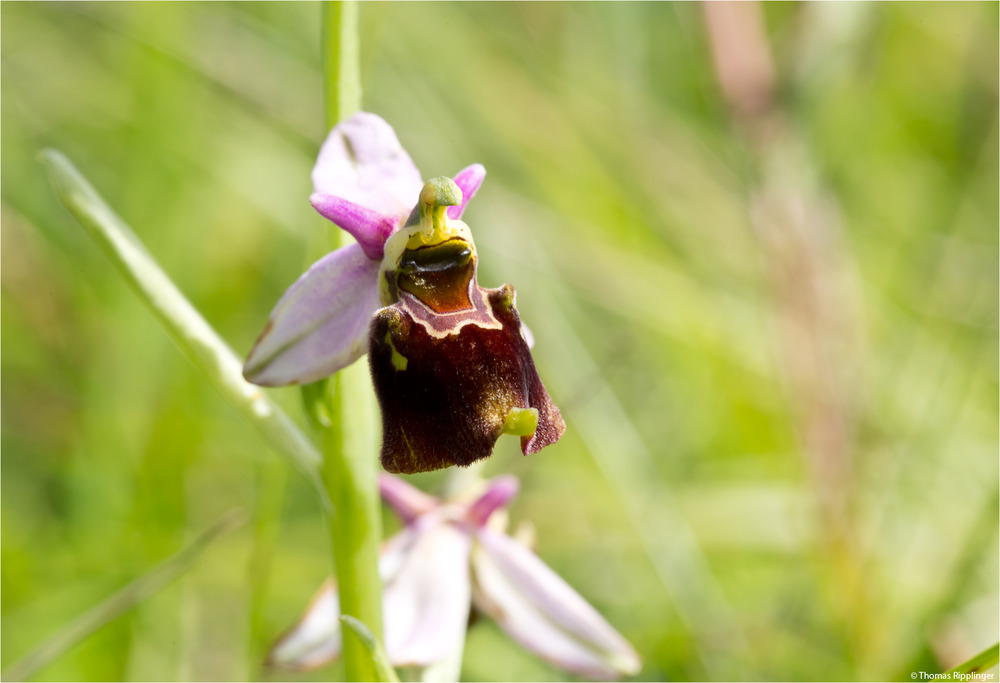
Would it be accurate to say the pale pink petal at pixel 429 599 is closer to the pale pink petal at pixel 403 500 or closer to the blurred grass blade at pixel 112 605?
the pale pink petal at pixel 403 500

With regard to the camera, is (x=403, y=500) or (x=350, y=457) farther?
(x=403, y=500)

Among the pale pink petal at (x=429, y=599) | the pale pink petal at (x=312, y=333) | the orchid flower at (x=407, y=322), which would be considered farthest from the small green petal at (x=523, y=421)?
the pale pink petal at (x=429, y=599)

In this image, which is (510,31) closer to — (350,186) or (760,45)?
(760,45)

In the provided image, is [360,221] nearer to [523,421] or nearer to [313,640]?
[523,421]

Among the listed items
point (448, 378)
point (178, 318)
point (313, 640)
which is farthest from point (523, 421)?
point (313, 640)

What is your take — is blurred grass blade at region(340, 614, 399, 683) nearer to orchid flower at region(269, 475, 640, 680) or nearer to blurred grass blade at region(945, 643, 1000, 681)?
orchid flower at region(269, 475, 640, 680)

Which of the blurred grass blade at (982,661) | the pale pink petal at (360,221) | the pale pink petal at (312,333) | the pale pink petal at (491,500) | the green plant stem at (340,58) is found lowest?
the pale pink petal at (491,500)

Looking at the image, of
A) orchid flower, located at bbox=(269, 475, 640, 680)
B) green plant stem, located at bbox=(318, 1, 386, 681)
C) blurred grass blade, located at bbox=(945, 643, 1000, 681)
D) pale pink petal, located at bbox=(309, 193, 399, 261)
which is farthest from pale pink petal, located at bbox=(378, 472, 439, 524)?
blurred grass blade, located at bbox=(945, 643, 1000, 681)
